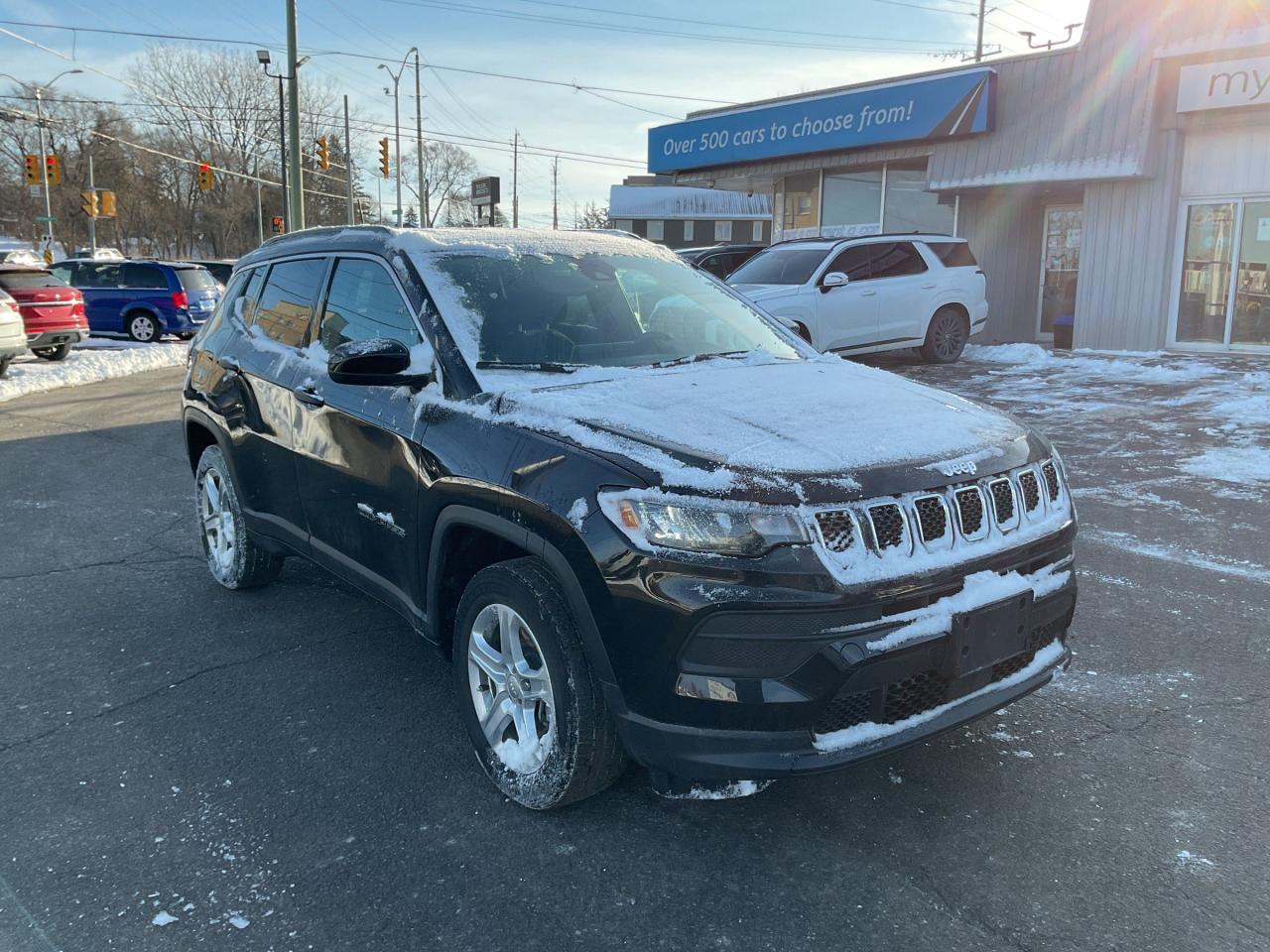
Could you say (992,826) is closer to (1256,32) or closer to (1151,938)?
(1151,938)

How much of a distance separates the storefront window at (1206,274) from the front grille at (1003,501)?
14830mm

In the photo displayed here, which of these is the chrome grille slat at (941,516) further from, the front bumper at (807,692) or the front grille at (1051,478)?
the front bumper at (807,692)

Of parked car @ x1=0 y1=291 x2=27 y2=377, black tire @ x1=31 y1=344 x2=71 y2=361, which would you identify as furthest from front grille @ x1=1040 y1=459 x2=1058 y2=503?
black tire @ x1=31 y1=344 x2=71 y2=361

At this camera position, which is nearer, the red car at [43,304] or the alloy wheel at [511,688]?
the alloy wheel at [511,688]

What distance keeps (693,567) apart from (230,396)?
3.23 m

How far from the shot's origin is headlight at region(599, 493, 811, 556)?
2494mm

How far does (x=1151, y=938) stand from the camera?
242 cm

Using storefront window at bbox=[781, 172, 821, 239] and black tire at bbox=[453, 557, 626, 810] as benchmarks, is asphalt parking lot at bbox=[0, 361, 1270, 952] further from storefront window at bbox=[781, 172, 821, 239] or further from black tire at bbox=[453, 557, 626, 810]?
storefront window at bbox=[781, 172, 821, 239]

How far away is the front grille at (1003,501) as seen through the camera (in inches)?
113

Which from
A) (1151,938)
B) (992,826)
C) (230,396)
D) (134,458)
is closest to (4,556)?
(230,396)

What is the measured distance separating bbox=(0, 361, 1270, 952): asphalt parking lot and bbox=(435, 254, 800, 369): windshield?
1.46m

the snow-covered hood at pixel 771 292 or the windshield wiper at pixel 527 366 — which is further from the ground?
the snow-covered hood at pixel 771 292

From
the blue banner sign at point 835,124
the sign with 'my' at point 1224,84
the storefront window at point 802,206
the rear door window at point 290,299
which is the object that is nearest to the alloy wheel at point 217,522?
the rear door window at point 290,299

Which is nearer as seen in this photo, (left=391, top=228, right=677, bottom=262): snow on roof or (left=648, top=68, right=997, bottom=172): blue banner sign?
(left=391, top=228, right=677, bottom=262): snow on roof
